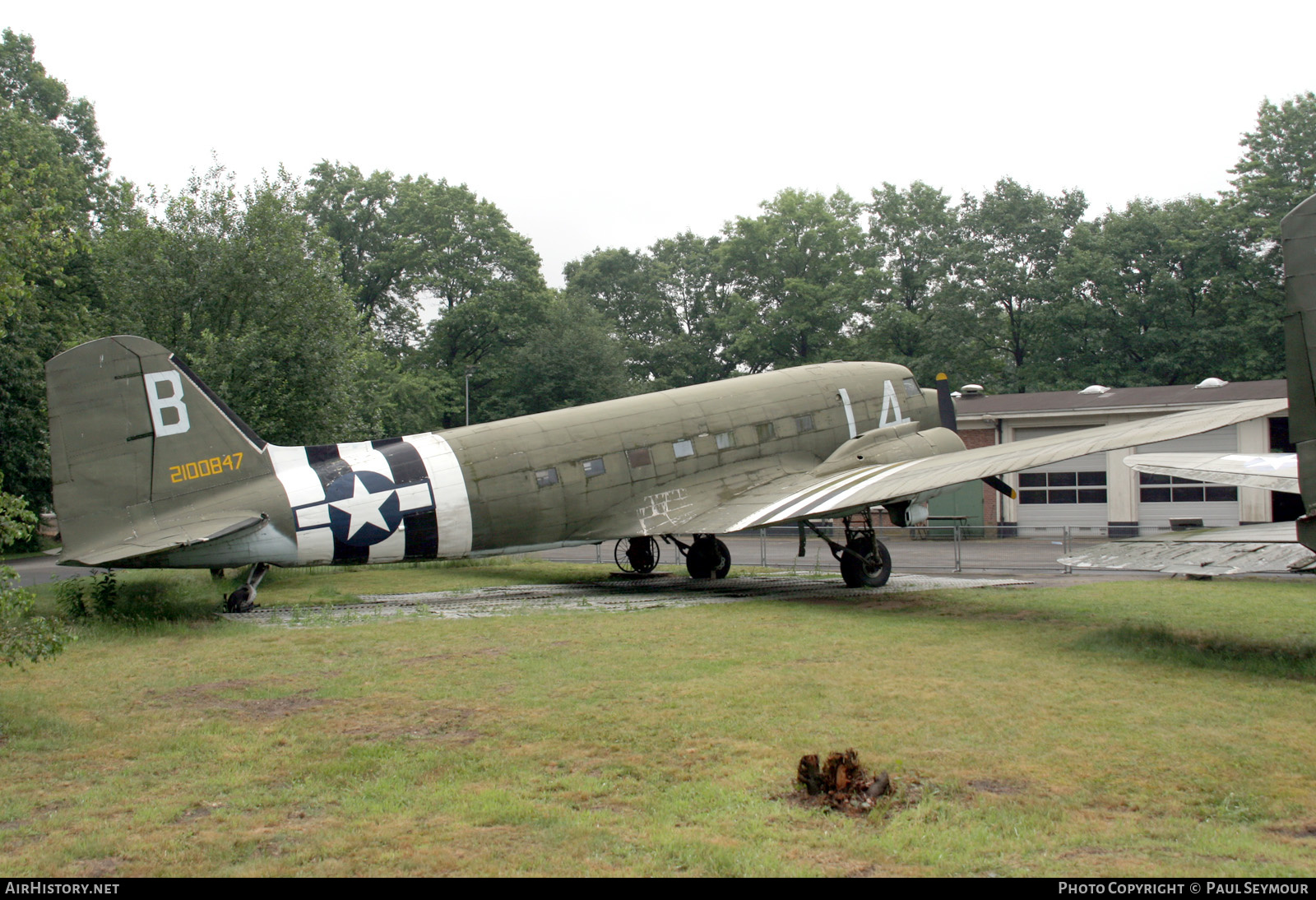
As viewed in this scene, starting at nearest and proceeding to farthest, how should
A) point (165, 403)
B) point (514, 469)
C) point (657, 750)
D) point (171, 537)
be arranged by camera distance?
1. point (657, 750)
2. point (171, 537)
3. point (165, 403)
4. point (514, 469)

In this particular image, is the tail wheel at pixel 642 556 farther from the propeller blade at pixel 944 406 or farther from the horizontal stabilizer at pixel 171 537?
the horizontal stabilizer at pixel 171 537

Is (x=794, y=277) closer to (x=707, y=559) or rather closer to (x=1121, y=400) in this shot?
(x=1121, y=400)

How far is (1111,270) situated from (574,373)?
33.7 metres

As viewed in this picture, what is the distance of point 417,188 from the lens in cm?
6575

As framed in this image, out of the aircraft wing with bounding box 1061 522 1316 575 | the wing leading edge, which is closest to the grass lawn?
the aircraft wing with bounding box 1061 522 1316 575

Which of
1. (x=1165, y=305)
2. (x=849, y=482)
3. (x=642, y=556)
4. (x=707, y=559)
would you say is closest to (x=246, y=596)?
(x=642, y=556)

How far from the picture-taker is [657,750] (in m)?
7.24

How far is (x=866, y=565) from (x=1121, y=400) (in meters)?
23.6

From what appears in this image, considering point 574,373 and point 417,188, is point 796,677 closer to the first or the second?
point 574,373

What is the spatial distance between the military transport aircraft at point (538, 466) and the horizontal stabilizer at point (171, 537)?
0.04 metres

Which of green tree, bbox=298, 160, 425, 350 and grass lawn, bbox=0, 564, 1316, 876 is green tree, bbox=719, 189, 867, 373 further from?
grass lawn, bbox=0, 564, 1316, 876

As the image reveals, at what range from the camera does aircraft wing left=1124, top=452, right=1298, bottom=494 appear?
47.1 feet

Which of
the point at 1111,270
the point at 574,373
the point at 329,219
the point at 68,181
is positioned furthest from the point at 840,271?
the point at 68,181

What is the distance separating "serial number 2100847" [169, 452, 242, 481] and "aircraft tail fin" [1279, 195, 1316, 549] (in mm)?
15182
